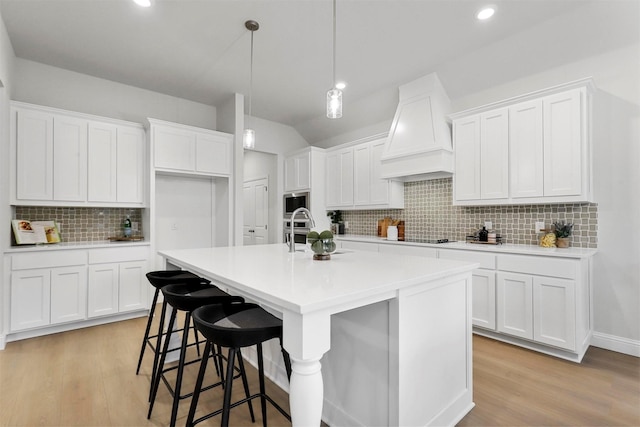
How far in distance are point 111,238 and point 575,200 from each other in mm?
4929

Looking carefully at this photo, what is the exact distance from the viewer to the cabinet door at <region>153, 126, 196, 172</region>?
12.7ft

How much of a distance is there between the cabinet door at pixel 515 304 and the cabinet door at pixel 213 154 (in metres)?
3.62

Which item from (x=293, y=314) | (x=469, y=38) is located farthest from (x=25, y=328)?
(x=469, y=38)

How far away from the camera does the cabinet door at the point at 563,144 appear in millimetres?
2682

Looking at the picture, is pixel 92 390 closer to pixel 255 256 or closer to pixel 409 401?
pixel 255 256

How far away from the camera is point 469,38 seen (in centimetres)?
303

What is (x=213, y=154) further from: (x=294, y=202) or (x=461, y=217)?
(x=461, y=217)

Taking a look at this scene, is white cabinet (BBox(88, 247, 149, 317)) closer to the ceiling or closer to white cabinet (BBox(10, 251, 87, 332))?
white cabinet (BBox(10, 251, 87, 332))

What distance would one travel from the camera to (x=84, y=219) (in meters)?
3.81

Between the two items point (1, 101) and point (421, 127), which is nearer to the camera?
point (1, 101)

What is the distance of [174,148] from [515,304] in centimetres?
413

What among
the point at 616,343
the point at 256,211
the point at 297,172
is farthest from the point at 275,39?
the point at 616,343

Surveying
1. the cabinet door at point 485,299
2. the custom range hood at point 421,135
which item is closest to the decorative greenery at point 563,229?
the cabinet door at point 485,299

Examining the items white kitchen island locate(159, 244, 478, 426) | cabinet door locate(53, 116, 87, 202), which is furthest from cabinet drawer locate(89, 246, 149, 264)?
white kitchen island locate(159, 244, 478, 426)
